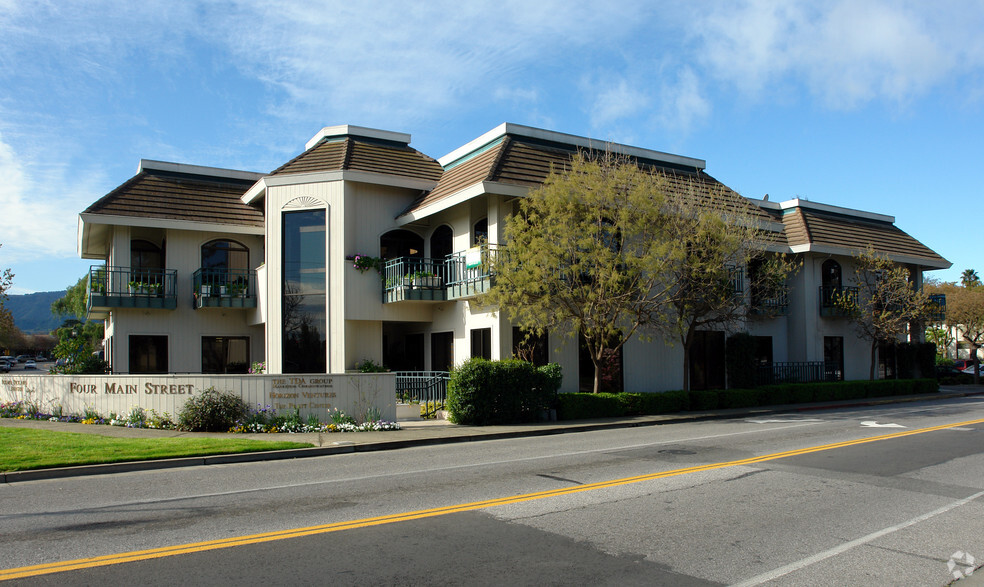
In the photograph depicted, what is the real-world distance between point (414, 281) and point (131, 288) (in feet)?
34.9

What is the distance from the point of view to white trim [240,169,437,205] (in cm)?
2259

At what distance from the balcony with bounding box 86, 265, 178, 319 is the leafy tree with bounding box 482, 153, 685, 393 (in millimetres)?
12908

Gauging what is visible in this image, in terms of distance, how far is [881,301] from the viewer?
29.2 meters

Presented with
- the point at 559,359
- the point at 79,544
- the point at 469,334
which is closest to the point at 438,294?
the point at 469,334

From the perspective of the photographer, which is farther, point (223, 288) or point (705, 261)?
point (223, 288)

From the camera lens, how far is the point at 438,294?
22344mm

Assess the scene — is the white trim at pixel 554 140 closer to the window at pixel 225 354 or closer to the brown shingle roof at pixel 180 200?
the brown shingle roof at pixel 180 200

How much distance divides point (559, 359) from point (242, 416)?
372 inches

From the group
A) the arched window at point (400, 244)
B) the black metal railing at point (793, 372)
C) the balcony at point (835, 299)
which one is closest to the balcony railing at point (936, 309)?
the balcony at point (835, 299)

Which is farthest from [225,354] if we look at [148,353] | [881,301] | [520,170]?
[881,301]

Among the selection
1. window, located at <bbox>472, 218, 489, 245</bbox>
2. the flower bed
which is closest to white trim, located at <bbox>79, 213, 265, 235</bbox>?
window, located at <bbox>472, 218, 489, 245</bbox>

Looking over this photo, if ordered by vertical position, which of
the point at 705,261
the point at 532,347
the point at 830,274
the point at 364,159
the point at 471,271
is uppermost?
the point at 364,159

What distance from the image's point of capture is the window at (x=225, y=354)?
26344mm

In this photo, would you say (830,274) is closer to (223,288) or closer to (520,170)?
(520,170)
